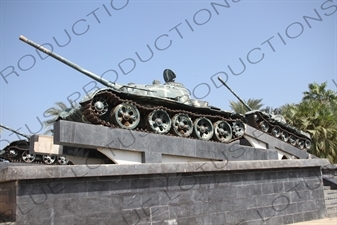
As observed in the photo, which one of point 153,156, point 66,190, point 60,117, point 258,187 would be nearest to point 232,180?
point 258,187

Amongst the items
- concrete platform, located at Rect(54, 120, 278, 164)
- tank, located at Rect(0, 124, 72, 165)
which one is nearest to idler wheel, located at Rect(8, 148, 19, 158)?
tank, located at Rect(0, 124, 72, 165)

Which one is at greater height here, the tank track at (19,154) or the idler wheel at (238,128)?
the tank track at (19,154)

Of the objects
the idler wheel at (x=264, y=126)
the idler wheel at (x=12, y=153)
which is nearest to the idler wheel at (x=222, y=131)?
the idler wheel at (x=264, y=126)

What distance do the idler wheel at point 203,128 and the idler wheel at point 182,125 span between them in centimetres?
28

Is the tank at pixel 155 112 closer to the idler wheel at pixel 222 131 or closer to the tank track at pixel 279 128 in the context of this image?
the idler wheel at pixel 222 131

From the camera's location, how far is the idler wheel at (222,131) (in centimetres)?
1237

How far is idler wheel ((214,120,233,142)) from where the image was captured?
12.4 metres

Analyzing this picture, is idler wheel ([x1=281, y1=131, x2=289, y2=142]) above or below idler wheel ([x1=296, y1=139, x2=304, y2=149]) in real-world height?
above

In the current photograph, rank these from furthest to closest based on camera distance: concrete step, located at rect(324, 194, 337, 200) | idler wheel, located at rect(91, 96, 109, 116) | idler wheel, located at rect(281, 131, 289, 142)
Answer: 1. idler wheel, located at rect(281, 131, 289, 142)
2. concrete step, located at rect(324, 194, 337, 200)
3. idler wheel, located at rect(91, 96, 109, 116)

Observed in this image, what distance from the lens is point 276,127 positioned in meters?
18.1

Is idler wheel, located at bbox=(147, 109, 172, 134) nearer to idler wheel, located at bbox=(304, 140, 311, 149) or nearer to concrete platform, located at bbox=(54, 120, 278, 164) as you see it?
concrete platform, located at bbox=(54, 120, 278, 164)

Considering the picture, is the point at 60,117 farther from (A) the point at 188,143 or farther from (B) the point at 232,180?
(B) the point at 232,180

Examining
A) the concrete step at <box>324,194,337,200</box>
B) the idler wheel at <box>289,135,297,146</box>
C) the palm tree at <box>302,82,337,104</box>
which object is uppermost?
the palm tree at <box>302,82,337,104</box>

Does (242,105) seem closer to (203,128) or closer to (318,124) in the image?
(318,124)
